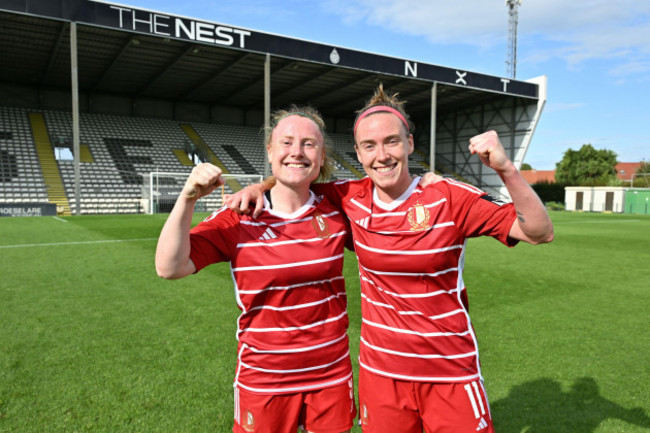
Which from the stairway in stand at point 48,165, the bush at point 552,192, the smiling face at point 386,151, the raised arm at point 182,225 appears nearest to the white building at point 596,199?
the bush at point 552,192

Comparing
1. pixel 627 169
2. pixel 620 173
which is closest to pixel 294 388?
pixel 620 173

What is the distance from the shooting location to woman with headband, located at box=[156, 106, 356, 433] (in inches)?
76.2

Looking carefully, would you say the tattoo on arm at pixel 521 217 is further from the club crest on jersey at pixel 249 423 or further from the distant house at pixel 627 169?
the distant house at pixel 627 169

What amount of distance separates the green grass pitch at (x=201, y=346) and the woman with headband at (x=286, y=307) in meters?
1.10

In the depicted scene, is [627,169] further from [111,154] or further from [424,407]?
[424,407]

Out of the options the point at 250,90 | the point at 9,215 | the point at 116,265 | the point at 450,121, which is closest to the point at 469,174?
the point at 450,121

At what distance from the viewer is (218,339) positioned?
14.1 feet

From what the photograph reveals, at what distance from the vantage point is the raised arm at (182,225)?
1.73m

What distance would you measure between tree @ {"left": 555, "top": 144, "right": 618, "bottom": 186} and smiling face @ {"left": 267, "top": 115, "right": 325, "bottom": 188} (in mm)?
59117

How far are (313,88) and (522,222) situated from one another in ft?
95.4

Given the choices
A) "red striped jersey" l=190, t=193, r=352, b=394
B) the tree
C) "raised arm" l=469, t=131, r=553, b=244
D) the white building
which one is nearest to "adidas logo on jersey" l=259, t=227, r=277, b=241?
"red striped jersey" l=190, t=193, r=352, b=394

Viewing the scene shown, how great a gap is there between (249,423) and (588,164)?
61.8 m

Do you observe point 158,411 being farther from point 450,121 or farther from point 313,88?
point 450,121

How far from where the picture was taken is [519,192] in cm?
170
